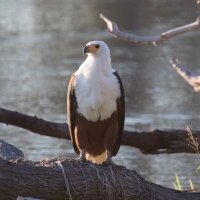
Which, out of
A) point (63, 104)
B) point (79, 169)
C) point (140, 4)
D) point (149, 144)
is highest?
point (79, 169)

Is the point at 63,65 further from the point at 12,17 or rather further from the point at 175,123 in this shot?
the point at 12,17

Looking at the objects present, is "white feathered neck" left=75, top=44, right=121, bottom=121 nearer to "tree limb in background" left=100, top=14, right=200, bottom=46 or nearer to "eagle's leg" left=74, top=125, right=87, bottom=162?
"eagle's leg" left=74, top=125, right=87, bottom=162

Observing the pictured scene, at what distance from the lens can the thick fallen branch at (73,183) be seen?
170 inches

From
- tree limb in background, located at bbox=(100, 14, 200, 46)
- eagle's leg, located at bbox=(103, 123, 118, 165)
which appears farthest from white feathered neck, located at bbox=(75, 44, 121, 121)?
tree limb in background, located at bbox=(100, 14, 200, 46)

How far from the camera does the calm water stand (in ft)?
29.3

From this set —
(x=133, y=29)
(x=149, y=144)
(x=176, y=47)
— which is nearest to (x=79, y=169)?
(x=149, y=144)

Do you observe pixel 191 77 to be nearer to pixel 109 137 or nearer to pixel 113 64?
pixel 109 137

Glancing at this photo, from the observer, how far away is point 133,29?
15711 mm

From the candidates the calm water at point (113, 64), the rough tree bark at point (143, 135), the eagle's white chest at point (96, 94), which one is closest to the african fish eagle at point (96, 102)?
the eagle's white chest at point (96, 94)

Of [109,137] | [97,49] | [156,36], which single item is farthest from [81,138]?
[156,36]

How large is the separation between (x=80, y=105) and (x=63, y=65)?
7525mm

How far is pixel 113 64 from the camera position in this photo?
484 inches

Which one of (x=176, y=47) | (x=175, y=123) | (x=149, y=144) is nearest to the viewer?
(x=149, y=144)

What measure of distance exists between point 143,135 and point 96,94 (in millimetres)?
1396
